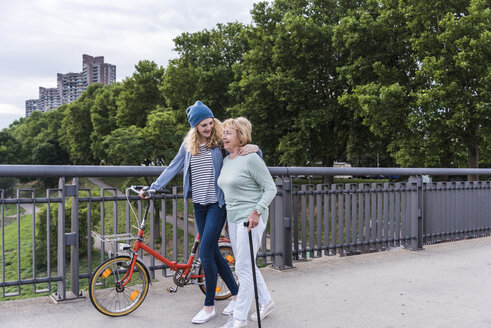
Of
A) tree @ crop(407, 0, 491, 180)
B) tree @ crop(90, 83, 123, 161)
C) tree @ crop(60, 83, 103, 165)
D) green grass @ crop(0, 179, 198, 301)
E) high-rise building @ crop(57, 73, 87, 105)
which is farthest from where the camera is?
high-rise building @ crop(57, 73, 87, 105)

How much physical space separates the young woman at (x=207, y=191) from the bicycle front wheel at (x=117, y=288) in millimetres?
633

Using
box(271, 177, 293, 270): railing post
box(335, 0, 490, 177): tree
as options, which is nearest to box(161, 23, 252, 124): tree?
box(335, 0, 490, 177): tree

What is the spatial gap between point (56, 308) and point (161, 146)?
23065 mm

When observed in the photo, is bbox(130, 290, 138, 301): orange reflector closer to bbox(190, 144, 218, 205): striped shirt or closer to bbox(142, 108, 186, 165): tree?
bbox(190, 144, 218, 205): striped shirt

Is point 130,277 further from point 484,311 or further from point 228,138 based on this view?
point 484,311

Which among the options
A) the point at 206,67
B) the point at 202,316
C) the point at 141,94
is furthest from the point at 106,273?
the point at 141,94

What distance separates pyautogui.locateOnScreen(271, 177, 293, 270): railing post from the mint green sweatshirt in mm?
2133

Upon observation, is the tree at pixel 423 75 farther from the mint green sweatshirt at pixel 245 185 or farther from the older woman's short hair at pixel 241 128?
the mint green sweatshirt at pixel 245 185

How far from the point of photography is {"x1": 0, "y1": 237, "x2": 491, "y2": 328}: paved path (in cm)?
410

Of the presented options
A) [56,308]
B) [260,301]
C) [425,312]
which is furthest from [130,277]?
[425,312]

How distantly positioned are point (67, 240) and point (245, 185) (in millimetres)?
1982

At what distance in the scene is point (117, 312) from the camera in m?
4.20

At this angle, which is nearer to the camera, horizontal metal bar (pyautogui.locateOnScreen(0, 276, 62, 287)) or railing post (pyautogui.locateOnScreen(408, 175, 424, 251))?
horizontal metal bar (pyautogui.locateOnScreen(0, 276, 62, 287))

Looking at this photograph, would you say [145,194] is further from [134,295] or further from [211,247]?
[134,295]
